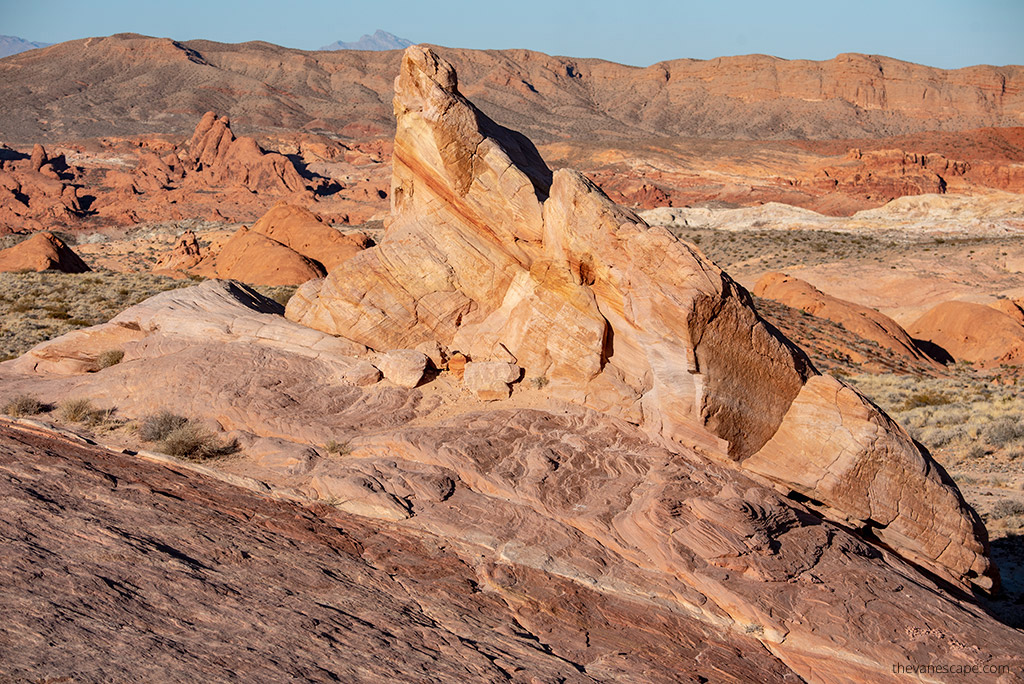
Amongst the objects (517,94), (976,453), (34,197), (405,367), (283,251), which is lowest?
(976,453)

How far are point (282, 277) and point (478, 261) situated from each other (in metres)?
19.8

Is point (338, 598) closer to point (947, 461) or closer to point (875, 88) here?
point (947, 461)

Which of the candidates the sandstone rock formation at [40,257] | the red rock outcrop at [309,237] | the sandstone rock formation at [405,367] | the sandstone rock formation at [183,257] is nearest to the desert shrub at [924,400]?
the sandstone rock formation at [405,367]

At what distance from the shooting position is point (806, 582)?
8.18m

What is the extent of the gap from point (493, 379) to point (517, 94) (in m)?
148

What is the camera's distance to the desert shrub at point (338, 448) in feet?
33.2

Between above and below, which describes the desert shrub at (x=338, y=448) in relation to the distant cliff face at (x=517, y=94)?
below

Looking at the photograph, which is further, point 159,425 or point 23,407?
point 23,407

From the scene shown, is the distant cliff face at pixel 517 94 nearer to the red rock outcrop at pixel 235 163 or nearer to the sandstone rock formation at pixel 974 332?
the red rock outcrop at pixel 235 163

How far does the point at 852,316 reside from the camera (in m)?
30.0

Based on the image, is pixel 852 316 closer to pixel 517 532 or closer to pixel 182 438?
pixel 517 532

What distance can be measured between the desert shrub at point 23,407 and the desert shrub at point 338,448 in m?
4.59

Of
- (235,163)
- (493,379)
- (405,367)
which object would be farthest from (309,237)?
(235,163)

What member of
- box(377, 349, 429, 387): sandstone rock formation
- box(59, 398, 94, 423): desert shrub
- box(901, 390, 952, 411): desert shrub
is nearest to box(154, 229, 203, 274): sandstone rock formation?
box(59, 398, 94, 423): desert shrub
